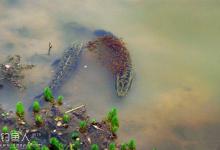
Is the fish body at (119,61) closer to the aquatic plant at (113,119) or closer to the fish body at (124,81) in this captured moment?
the fish body at (124,81)

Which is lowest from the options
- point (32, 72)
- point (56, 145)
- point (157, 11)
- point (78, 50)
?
point (56, 145)

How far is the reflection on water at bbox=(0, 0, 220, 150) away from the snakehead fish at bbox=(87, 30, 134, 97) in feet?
0.42

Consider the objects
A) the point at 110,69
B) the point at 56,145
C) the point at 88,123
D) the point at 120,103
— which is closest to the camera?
the point at 56,145

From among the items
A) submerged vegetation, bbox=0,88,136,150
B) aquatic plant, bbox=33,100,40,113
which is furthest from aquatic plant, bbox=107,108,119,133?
aquatic plant, bbox=33,100,40,113

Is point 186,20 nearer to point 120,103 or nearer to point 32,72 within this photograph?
point 120,103

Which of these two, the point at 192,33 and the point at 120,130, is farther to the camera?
the point at 192,33

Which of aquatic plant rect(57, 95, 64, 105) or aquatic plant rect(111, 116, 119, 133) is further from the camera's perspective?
aquatic plant rect(57, 95, 64, 105)

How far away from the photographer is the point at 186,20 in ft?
25.1

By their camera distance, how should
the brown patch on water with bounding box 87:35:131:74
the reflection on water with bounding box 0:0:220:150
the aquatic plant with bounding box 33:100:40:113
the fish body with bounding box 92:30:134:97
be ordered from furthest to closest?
the brown patch on water with bounding box 87:35:131:74
the fish body with bounding box 92:30:134:97
the reflection on water with bounding box 0:0:220:150
the aquatic plant with bounding box 33:100:40:113

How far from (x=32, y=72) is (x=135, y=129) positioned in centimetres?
194

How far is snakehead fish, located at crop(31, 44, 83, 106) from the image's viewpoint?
618 cm

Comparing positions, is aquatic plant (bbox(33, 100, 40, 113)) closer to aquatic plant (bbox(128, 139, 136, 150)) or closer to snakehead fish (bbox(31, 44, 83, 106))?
snakehead fish (bbox(31, 44, 83, 106))

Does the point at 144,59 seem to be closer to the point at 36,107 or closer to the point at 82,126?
the point at 82,126

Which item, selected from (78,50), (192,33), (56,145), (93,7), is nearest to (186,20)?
(192,33)
